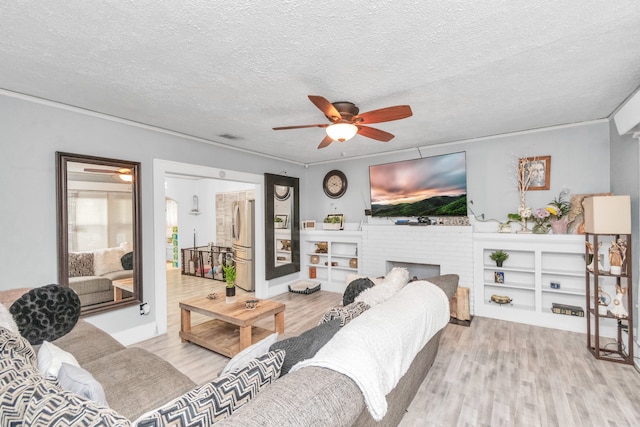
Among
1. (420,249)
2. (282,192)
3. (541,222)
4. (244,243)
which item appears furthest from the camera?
(244,243)

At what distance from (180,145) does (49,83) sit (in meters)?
1.52

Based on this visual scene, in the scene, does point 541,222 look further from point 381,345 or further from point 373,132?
point 381,345

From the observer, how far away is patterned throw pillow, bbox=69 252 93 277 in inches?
112

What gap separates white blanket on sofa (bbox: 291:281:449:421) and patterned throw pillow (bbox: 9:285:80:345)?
221cm

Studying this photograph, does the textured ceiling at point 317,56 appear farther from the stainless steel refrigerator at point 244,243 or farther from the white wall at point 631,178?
the stainless steel refrigerator at point 244,243

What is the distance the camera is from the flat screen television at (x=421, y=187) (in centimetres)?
437

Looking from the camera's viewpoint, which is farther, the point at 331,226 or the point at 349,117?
the point at 331,226

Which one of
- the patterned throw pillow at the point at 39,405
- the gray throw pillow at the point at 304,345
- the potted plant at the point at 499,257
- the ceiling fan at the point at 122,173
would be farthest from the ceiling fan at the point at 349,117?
the potted plant at the point at 499,257

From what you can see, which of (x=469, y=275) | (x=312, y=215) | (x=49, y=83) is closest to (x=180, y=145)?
(x=49, y=83)

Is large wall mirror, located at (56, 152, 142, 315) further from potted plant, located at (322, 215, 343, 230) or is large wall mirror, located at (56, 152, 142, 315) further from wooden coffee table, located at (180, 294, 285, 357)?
potted plant, located at (322, 215, 343, 230)

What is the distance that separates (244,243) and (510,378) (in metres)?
4.62

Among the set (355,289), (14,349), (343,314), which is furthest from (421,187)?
(14,349)

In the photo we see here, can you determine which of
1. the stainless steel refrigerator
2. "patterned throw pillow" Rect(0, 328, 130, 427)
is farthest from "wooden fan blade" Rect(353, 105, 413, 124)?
the stainless steel refrigerator

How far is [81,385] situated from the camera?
1.12m
